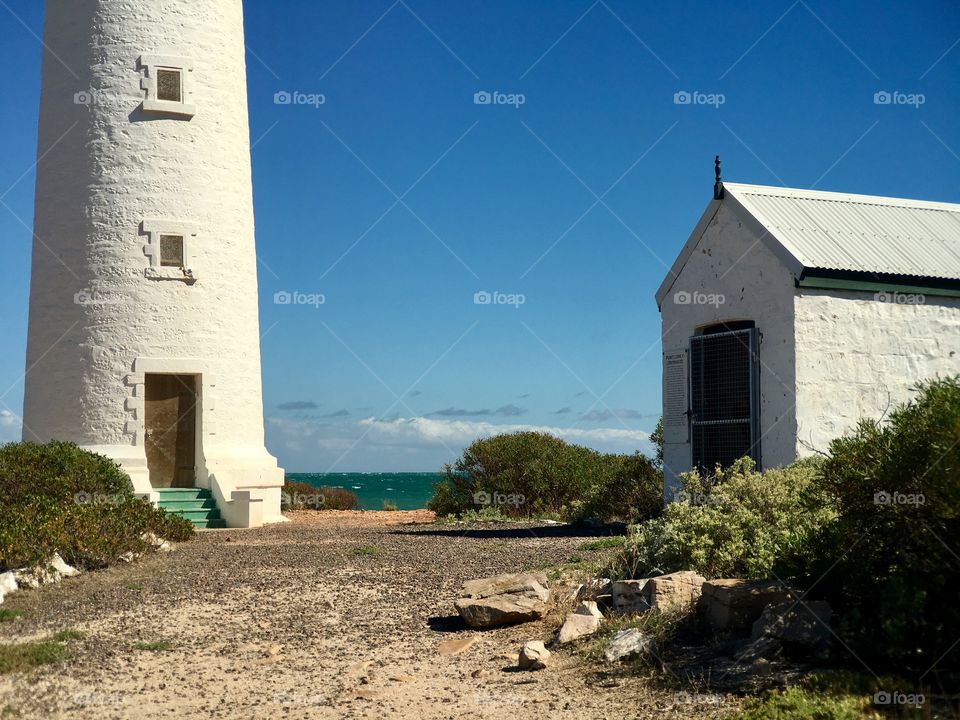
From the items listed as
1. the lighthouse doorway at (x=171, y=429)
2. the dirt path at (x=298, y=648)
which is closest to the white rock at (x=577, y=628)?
the dirt path at (x=298, y=648)

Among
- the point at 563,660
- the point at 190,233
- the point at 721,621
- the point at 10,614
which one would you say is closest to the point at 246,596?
the point at 10,614

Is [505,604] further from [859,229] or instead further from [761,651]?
[859,229]

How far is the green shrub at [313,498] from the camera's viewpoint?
27.4 metres

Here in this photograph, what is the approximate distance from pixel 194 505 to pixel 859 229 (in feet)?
43.8

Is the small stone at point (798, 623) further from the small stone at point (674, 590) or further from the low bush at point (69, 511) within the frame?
the low bush at point (69, 511)

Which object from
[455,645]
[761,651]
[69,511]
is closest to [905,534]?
[761,651]

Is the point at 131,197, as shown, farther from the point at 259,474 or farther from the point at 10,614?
the point at 10,614

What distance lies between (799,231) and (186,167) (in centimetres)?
1217

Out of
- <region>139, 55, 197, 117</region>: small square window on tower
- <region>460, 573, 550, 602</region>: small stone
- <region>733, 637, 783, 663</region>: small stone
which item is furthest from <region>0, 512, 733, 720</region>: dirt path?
<region>139, 55, 197, 117</region>: small square window on tower

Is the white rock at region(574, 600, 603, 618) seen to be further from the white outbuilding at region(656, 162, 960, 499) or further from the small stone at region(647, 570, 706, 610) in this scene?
the white outbuilding at region(656, 162, 960, 499)

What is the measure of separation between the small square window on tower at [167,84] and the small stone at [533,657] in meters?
15.7

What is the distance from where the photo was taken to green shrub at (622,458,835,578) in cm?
884

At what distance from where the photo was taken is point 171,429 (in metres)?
20.6

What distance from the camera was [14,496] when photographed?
13.9 metres
